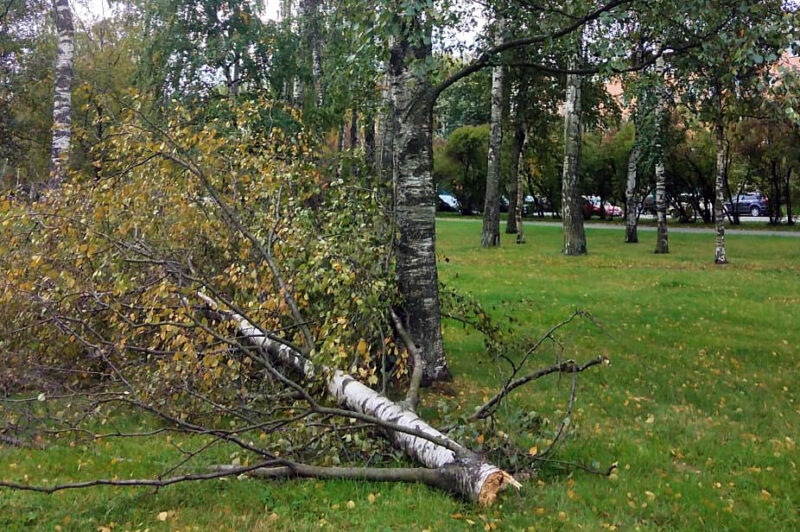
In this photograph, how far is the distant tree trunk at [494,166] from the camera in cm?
1877

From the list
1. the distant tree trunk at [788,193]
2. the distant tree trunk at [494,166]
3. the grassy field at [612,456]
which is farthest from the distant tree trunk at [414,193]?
the distant tree trunk at [788,193]

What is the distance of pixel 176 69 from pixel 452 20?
474 inches

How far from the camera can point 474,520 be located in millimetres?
3602

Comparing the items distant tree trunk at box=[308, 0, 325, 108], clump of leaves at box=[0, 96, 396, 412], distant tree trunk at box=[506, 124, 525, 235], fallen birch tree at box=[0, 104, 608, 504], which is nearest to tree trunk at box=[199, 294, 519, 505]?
fallen birch tree at box=[0, 104, 608, 504]

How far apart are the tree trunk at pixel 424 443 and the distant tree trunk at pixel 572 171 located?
530 inches

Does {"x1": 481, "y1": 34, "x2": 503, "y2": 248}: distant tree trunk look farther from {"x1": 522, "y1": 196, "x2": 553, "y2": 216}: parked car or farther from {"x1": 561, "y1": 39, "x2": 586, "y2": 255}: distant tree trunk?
{"x1": 522, "y1": 196, "x2": 553, "y2": 216}: parked car

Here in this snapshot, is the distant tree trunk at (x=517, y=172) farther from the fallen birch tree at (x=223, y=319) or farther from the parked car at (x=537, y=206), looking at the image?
the fallen birch tree at (x=223, y=319)

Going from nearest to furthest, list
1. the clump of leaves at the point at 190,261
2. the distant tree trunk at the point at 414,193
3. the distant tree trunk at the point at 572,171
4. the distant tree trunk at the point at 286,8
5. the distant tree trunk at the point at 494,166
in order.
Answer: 1. the clump of leaves at the point at 190,261
2. the distant tree trunk at the point at 414,193
3. the distant tree trunk at the point at 572,171
4. the distant tree trunk at the point at 494,166
5. the distant tree trunk at the point at 286,8

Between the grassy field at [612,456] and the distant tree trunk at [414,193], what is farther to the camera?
the distant tree trunk at [414,193]

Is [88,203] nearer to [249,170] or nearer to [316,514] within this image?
[249,170]

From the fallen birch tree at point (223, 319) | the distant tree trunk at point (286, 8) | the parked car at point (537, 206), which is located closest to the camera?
the fallen birch tree at point (223, 319)

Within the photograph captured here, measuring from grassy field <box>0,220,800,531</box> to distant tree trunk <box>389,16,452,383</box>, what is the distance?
0.87 meters

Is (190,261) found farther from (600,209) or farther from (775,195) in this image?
(600,209)

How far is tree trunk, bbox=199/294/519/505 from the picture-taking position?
3.68m
